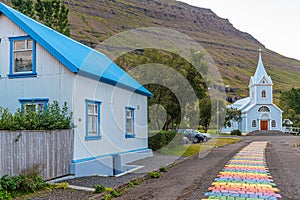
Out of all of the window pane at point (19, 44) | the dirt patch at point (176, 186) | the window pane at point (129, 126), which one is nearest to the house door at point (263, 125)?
the window pane at point (129, 126)

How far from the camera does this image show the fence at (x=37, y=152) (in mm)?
9617

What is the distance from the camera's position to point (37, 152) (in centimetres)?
1068

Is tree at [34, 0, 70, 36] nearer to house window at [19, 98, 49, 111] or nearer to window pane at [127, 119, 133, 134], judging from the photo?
window pane at [127, 119, 133, 134]

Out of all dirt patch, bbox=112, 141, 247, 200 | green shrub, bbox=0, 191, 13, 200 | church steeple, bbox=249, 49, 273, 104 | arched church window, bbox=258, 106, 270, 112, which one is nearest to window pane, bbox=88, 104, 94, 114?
dirt patch, bbox=112, 141, 247, 200

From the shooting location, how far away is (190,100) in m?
27.5

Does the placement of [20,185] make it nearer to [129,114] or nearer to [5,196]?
[5,196]

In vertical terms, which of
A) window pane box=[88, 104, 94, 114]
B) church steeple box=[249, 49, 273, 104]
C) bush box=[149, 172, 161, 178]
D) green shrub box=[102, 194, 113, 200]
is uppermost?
church steeple box=[249, 49, 273, 104]

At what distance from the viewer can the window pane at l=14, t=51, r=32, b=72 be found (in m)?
13.7

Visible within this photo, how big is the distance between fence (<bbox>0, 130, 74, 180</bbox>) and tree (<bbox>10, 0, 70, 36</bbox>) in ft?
73.7

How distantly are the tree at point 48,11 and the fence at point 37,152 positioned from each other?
22449 mm

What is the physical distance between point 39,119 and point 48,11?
2379 cm

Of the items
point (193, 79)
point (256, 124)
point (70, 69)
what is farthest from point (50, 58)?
point (256, 124)

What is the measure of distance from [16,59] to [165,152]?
478 inches

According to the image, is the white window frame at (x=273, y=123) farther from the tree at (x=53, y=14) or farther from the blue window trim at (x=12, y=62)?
the blue window trim at (x=12, y=62)
